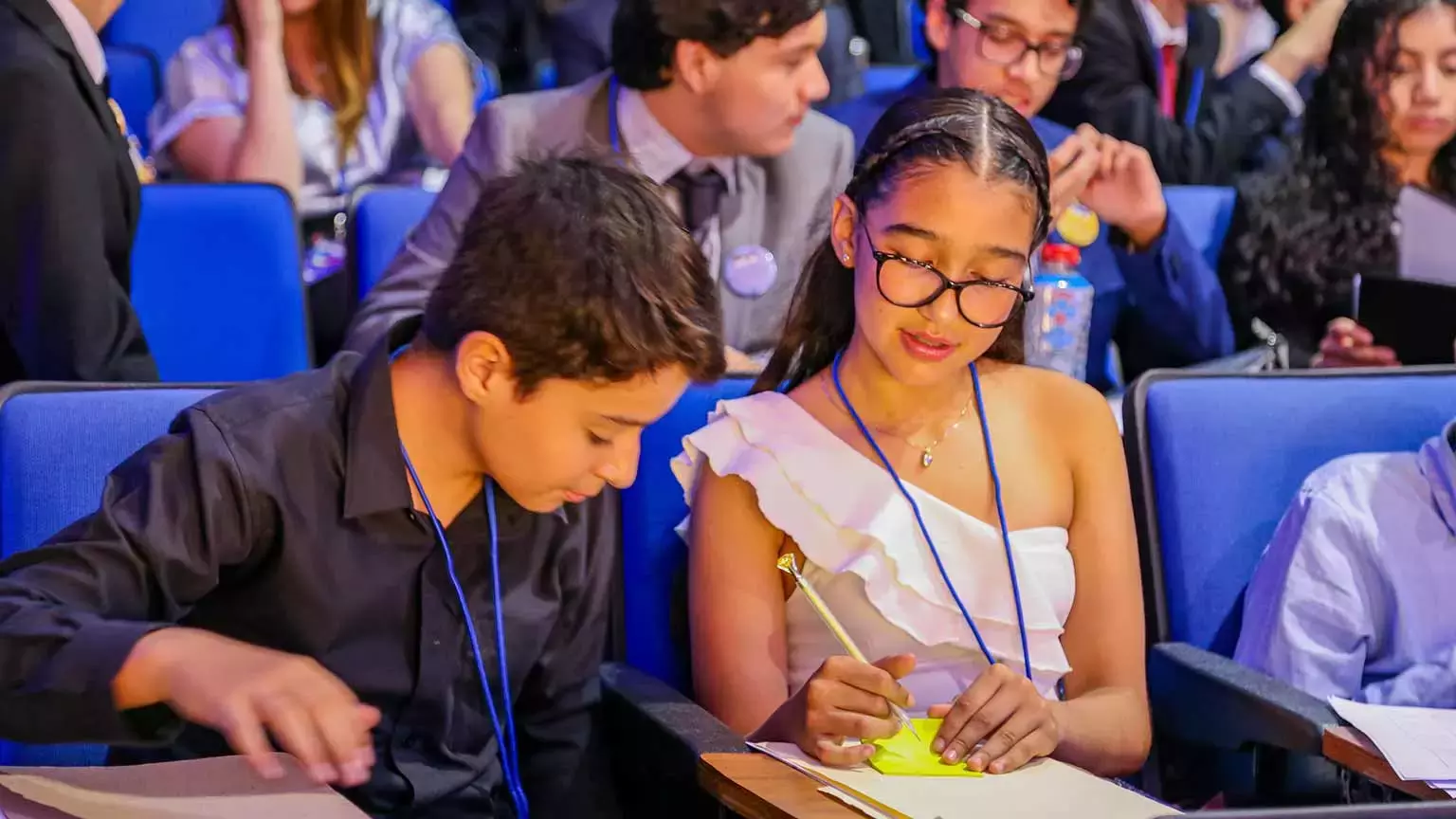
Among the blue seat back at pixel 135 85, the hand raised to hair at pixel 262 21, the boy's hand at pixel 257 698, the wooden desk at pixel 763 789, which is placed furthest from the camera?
the blue seat back at pixel 135 85

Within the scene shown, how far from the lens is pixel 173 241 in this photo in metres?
2.81

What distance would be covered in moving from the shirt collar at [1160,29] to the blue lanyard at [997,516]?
246 cm

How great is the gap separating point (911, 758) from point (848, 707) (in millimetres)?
72

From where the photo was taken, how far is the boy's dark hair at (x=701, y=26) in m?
2.64

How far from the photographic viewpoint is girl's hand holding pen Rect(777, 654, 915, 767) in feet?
4.99

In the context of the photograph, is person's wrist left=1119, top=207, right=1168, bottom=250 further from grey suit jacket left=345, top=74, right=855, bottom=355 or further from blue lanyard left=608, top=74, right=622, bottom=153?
blue lanyard left=608, top=74, right=622, bottom=153

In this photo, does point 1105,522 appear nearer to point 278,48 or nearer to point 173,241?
point 173,241

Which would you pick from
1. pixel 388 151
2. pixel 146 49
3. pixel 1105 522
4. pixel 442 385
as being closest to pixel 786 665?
pixel 1105 522

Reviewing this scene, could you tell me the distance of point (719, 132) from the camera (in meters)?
2.68

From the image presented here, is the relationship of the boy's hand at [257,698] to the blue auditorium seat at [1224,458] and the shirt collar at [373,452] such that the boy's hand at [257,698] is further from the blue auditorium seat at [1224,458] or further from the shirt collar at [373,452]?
the blue auditorium seat at [1224,458]

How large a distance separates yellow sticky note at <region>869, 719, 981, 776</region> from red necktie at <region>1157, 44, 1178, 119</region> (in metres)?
2.75

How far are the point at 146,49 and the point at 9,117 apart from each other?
198cm

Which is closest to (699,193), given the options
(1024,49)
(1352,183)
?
(1024,49)

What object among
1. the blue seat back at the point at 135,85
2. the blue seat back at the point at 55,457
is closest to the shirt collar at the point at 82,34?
the blue seat back at the point at 55,457
